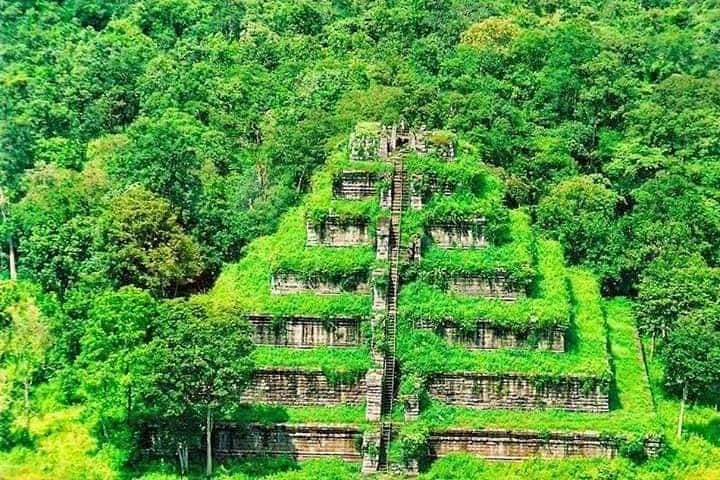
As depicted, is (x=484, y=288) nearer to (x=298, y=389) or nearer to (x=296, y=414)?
(x=298, y=389)

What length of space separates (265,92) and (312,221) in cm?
2775

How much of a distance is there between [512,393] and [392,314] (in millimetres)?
4888

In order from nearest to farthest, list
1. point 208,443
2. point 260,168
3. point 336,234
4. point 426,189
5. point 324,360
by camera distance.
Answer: point 208,443 → point 324,360 → point 336,234 → point 426,189 → point 260,168

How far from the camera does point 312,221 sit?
132ft

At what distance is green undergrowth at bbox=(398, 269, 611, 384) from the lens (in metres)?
37.0

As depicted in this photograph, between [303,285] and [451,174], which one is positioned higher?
[451,174]

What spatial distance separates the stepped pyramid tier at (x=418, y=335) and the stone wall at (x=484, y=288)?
0.16ft

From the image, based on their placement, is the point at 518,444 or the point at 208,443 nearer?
the point at 208,443

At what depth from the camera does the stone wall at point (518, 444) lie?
118ft

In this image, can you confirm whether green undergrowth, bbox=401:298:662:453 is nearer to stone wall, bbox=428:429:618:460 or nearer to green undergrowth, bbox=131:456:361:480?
stone wall, bbox=428:429:618:460

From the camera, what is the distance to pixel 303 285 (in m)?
39.2

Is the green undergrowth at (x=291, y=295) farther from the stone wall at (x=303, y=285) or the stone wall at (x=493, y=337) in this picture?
the stone wall at (x=493, y=337)

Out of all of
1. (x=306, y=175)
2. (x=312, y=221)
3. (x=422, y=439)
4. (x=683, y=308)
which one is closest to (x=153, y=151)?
(x=306, y=175)

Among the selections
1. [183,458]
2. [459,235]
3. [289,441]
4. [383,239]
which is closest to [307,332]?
[289,441]
